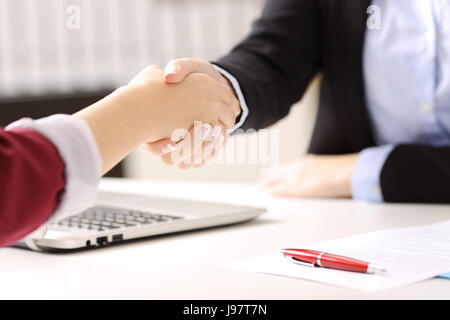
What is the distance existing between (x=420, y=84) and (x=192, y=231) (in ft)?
1.86

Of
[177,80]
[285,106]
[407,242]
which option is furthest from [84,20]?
[407,242]

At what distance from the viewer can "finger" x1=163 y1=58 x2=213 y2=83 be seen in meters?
0.80

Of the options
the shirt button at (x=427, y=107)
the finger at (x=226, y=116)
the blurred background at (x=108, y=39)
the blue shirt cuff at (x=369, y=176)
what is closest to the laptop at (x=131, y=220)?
the finger at (x=226, y=116)

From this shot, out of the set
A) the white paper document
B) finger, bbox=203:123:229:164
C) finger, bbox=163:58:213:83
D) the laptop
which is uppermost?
finger, bbox=163:58:213:83

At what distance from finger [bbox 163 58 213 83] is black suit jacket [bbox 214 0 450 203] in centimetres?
12

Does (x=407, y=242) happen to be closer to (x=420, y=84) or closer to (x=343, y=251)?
(x=343, y=251)

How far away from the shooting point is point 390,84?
1226mm

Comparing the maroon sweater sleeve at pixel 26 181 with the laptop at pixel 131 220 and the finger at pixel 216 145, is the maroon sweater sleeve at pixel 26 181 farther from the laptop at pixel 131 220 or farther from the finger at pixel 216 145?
the finger at pixel 216 145

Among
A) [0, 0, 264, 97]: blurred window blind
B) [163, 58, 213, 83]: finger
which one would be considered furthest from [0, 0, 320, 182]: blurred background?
[163, 58, 213, 83]: finger

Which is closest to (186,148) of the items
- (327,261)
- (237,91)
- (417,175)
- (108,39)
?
(237,91)

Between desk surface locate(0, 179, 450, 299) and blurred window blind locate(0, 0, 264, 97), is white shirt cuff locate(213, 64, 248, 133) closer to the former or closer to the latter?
desk surface locate(0, 179, 450, 299)

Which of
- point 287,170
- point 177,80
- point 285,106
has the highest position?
point 177,80

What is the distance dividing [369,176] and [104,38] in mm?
2240
